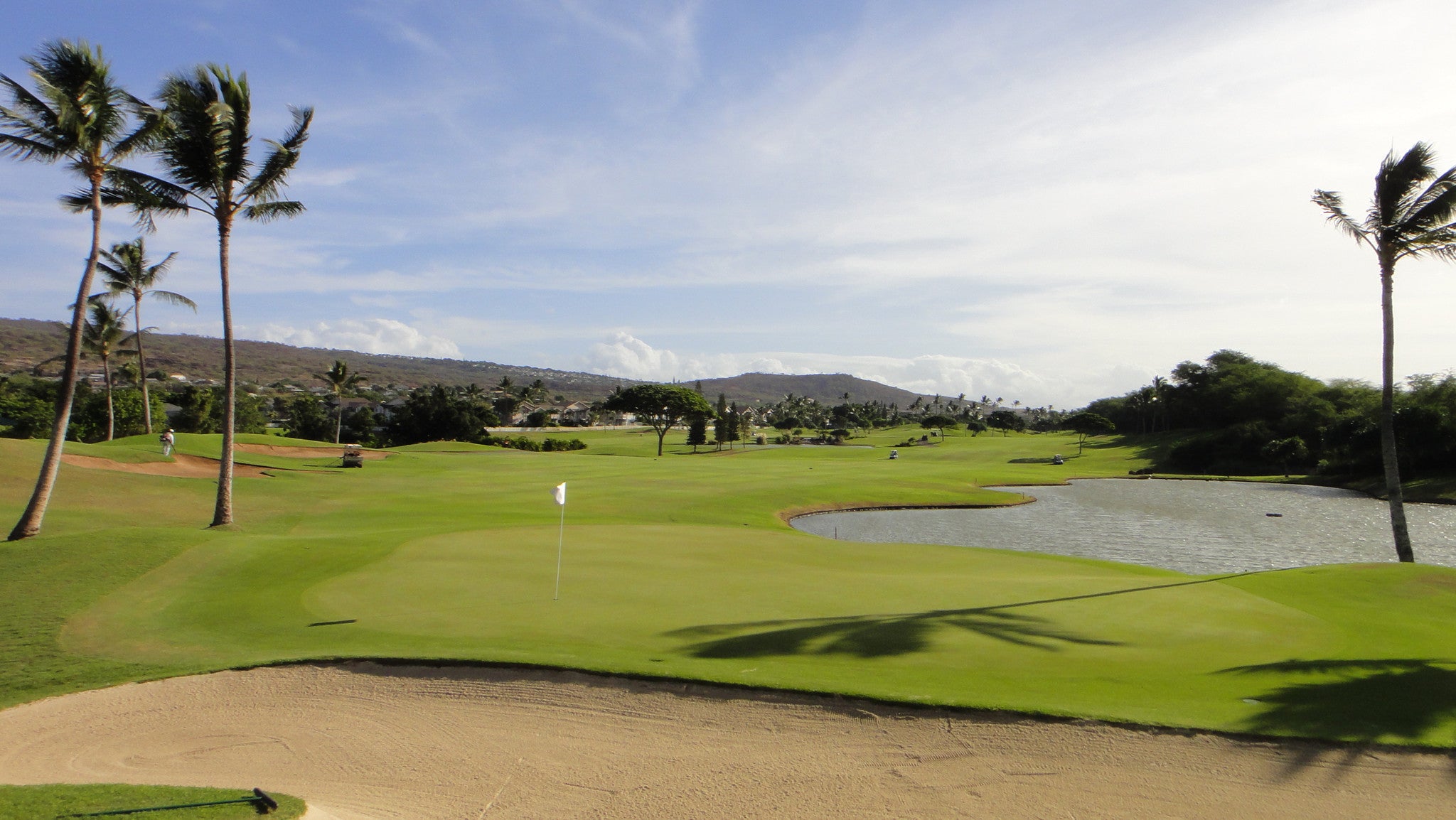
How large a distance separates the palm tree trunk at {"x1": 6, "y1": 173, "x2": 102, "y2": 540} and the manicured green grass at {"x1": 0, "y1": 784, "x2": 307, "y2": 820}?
16.6 metres

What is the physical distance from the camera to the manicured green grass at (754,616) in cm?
978

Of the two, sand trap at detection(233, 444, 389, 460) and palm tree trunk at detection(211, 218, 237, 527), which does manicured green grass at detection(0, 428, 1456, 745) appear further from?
sand trap at detection(233, 444, 389, 460)

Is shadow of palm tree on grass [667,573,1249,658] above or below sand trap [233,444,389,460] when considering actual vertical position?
above

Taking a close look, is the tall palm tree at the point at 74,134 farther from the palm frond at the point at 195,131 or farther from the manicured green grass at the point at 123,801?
the manicured green grass at the point at 123,801

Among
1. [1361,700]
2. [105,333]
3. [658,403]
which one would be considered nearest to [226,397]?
[1361,700]

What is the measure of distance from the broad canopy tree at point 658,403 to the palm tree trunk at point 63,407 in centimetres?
7066

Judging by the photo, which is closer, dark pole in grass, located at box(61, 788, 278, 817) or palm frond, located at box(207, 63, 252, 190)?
dark pole in grass, located at box(61, 788, 278, 817)

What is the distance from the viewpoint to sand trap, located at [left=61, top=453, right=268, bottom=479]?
1299 inches

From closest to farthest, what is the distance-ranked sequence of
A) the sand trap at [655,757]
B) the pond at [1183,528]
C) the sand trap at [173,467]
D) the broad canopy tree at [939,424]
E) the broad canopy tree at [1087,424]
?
the sand trap at [655,757] → the sand trap at [173,467] → the pond at [1183,528] → the broad canopy tree at [1087,424] → the broad canopy tree at [939,424]

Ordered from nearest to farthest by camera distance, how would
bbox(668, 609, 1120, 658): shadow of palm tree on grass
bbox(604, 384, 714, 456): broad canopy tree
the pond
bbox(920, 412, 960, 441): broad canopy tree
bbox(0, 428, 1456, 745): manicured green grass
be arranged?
bbox(0, 428, 1456, 745): manicured green grass < bbox(668, 609, 1120, 658): shadow of palm tree on grass < the pond < bbox(604, 384, 714, 456): broad canopy tree < bbox(920, 412, 960, 441): broad canopy tree

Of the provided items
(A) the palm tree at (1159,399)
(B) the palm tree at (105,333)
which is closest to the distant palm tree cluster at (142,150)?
(B) the palm tree at (105,333)

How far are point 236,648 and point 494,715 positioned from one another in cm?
550

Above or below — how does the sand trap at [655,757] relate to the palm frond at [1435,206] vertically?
below

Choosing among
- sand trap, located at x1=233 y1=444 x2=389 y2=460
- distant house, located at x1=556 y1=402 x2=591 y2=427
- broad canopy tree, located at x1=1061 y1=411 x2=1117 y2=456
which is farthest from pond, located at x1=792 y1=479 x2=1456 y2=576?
distant house, located at x1=556 y1=402 x2=591 y2=427
